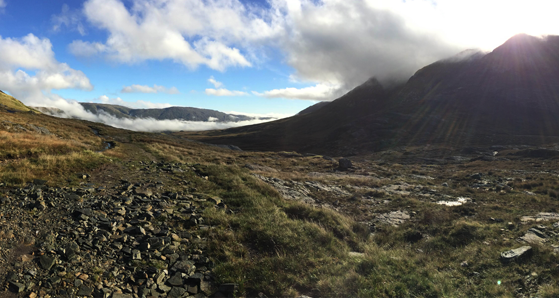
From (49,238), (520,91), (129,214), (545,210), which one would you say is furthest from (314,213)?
(520,91)

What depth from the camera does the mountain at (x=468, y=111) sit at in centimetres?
11088

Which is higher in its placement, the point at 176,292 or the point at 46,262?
the point at 46,262

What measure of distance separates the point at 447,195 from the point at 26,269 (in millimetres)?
29143

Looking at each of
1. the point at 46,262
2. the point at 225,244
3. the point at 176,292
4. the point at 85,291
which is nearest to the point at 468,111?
the point at 225,244

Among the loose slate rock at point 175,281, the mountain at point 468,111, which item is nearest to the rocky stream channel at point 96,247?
the loose slate rock at point 175,281

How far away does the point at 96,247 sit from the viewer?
7391 mm

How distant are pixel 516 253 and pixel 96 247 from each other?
582 inches

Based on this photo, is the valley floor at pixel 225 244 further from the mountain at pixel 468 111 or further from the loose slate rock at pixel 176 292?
the mountain at pixel 468 111

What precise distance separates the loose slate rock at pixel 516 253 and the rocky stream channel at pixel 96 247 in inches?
400

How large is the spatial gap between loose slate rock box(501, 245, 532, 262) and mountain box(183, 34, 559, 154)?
10306 centimetres

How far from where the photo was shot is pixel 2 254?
591 centimetres

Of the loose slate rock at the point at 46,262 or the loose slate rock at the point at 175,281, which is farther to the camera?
the loose slate rock at the point at 175,281

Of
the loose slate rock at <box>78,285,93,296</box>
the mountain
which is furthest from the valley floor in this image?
the mountain

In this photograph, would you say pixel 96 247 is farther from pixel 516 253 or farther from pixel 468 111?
pixel 468 111
